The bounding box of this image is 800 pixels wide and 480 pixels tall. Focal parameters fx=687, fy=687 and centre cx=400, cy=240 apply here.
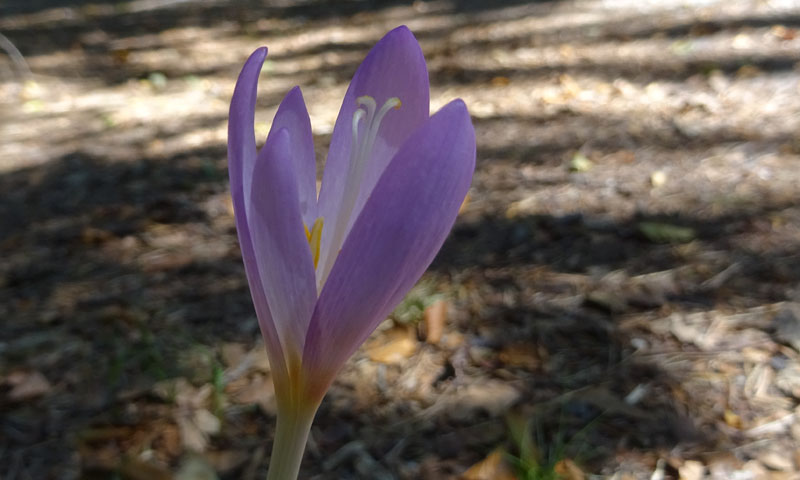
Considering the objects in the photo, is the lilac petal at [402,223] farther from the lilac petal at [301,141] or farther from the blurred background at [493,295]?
the blurred background at [493,295]

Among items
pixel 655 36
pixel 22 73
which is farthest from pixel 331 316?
Answer: pixel 22 73

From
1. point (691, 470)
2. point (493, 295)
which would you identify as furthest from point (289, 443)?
point (493, 295)

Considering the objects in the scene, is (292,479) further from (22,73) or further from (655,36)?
(22,73)

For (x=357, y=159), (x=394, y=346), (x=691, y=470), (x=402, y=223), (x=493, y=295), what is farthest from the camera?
(x=493, y=295)

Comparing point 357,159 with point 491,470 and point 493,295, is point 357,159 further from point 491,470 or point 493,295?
point 493,295

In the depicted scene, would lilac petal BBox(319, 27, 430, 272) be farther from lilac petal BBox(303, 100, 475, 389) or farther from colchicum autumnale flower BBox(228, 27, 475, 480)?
lilac petal BBox(303, 100, 475, 389)

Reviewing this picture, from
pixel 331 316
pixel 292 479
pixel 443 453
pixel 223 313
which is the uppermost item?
pixel 331 316

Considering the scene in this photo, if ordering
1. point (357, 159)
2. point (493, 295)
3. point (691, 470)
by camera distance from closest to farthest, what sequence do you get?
point (357, 159)
point (691, 470)
point (493, 295)
